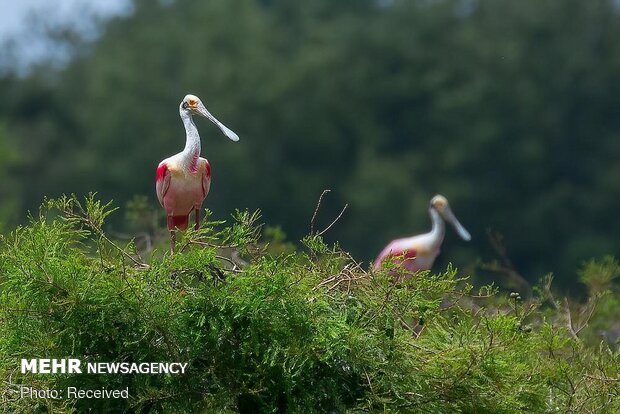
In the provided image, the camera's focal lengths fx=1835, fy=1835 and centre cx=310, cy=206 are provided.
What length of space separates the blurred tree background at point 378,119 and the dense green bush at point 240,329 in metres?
33.3

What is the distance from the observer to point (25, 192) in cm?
4488

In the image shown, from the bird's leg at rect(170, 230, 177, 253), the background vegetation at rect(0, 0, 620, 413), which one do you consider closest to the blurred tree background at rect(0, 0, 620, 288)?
the background vegetation at rect(0, 0, 620, 413)

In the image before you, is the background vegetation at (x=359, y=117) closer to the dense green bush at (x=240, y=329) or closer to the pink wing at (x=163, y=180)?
the pink wing at (x=163, y=180)

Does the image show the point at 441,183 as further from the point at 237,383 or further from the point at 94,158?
the point at 237,383

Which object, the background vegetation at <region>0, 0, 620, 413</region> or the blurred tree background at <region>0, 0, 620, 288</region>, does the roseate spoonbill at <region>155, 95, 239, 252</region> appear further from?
the blurred tree background at <region>0, 0, 620, 288</region>

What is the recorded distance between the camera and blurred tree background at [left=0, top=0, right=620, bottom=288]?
145 feet

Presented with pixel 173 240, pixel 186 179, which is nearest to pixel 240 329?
pixel 173 240

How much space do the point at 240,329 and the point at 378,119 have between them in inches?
1720

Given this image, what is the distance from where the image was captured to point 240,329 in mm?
7656

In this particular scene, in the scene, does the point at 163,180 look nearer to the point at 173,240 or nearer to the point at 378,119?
the point at 173,240

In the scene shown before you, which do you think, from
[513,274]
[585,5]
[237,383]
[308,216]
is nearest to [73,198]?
[237,383]

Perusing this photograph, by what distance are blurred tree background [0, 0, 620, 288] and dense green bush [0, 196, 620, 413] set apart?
33.3 m

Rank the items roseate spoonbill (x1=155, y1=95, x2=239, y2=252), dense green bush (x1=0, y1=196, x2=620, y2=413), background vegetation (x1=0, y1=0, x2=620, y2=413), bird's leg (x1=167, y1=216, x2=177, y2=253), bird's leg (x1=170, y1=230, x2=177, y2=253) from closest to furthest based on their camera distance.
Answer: dense green bush (x1=0, y1=196, x2=620, y2=413), bird's leg (x1=170, y1=230, x2=177, y2=253), bird's leg (x1=167, y1=216, x2=177, y2=253), roseate spoonbill (x1=155, y1=95, x2=239, y2=252), background vegetation (x1=0, y1=0, x2=620, y2=413)

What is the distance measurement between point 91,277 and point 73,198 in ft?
1.45
